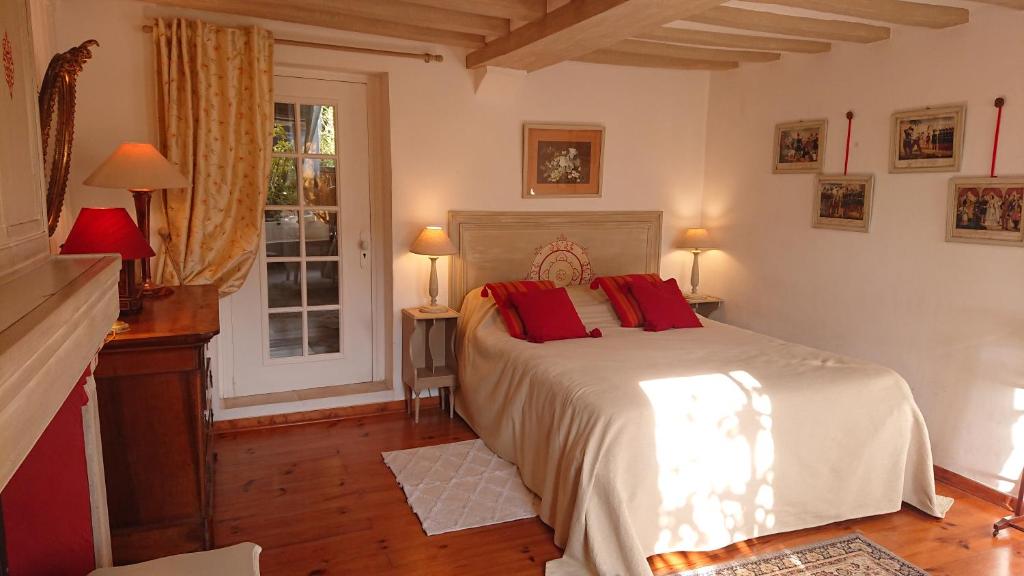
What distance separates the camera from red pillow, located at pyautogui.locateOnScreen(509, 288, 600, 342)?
12.0 ft

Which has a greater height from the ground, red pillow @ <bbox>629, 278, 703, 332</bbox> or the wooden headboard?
the wooden headboard

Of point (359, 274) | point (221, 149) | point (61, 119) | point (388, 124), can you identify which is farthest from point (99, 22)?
point (359, 274)

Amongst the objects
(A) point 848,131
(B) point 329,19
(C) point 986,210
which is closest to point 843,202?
(A) point 848,131

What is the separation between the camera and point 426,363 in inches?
163

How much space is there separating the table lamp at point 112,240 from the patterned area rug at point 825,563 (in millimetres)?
2320

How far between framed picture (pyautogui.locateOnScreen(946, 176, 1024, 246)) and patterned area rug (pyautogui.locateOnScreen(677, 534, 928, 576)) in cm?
150

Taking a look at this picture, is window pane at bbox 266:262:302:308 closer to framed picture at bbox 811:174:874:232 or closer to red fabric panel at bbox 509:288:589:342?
red fabric panel at bbox 509:288:589:342

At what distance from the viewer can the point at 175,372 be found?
2297 millimetres

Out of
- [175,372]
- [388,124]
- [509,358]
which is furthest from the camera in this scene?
[388,124]

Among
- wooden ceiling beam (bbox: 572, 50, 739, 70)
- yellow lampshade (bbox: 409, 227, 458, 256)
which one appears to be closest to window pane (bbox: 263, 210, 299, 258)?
yellow lampshade (bbox: 409, 227, 458, 256)

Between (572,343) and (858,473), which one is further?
(572,343)

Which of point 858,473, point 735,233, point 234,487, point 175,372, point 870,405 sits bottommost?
point 234,487

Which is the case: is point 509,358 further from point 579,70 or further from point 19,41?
point 19,41

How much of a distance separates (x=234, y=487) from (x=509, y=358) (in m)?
1.43
